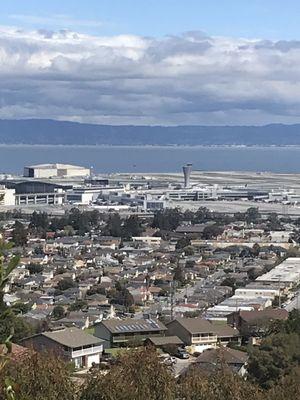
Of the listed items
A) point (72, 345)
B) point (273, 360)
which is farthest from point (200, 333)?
point (273, 360)

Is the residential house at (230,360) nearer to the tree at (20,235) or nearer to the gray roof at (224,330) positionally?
the gray roof at (224,330)

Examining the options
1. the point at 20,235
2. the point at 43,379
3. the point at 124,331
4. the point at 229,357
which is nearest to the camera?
the point at 43,379

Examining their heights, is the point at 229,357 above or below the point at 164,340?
above

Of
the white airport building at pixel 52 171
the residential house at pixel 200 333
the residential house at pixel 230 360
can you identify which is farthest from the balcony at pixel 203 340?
the white airport building at pixel 52 171

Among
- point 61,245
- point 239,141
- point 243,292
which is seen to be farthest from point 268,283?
A: point 239,141

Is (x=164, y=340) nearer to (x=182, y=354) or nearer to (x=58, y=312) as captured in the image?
(x=182, y=354)

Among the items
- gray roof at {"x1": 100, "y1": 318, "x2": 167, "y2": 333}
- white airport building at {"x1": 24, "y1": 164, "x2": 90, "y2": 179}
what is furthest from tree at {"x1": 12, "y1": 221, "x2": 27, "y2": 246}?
white airport building at {"x1": 24, "y1": 164, "x2": 90, "y2": 179}

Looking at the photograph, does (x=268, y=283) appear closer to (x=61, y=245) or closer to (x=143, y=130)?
(x=61, y=245)
